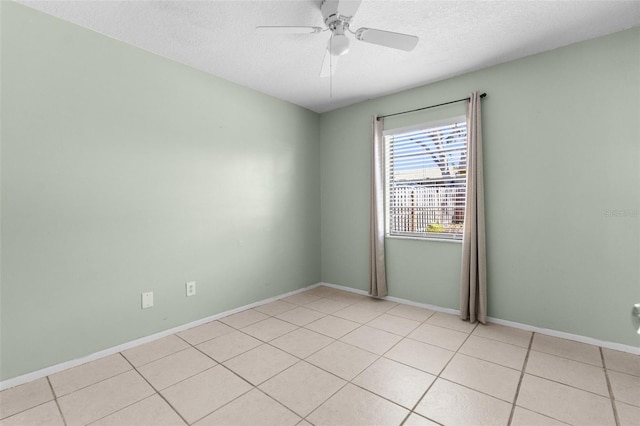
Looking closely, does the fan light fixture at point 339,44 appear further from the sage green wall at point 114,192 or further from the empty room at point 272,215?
the sage green wall at point 114,192

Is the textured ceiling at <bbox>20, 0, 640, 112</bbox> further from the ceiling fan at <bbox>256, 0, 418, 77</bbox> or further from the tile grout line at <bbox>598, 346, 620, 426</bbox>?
the tile grout line at <bbox>598, 346, 620, 426</bbox>

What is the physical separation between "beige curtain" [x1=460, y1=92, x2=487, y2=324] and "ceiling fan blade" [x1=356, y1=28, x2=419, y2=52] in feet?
4.24

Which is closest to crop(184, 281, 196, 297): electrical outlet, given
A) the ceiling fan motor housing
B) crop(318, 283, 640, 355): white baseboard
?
crop(318, 283, 640, 355): white baseboard

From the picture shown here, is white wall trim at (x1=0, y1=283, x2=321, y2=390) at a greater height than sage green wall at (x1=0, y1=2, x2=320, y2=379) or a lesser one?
lesser

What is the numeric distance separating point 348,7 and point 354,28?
1.88 feet

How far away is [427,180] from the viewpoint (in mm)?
3332

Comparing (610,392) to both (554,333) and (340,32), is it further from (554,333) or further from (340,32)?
(340,32)

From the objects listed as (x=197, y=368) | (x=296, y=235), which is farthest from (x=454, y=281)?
(x=197, y=368)

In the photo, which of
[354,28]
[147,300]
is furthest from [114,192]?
[354,28]

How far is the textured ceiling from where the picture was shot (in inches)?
78.0

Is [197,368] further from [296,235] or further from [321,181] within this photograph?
[321,181]

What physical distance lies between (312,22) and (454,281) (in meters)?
2.76

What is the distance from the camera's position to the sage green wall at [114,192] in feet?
6.36

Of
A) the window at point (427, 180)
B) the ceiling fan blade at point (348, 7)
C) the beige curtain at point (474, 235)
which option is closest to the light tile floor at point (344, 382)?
the beige curtain at point (474, 235)
